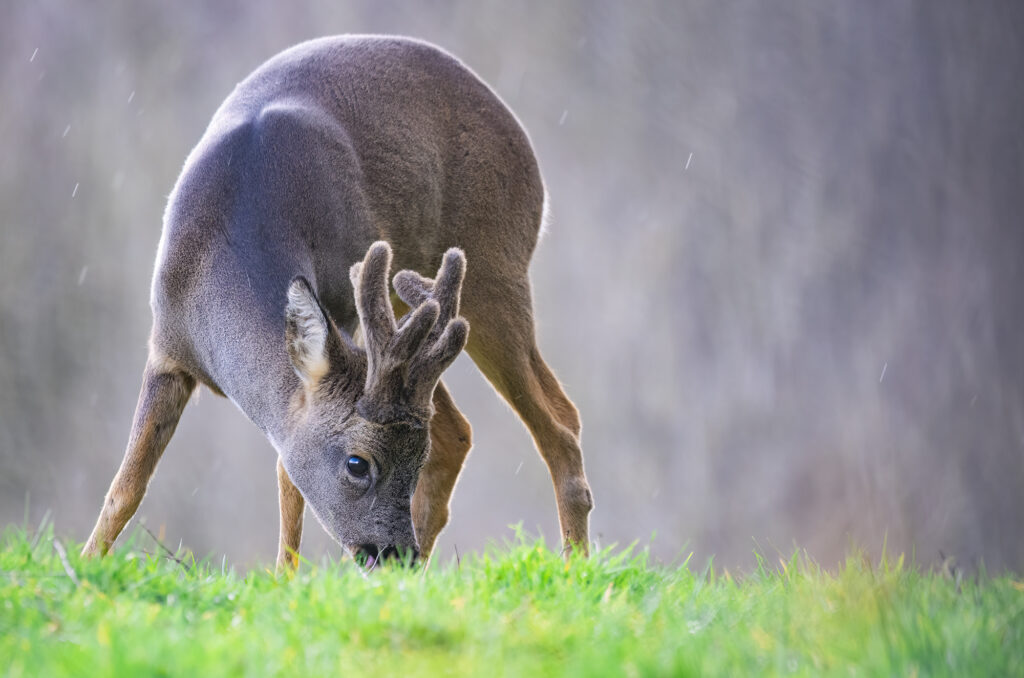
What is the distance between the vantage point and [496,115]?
463 cm

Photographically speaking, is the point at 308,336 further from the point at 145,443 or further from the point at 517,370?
the point at 517,370

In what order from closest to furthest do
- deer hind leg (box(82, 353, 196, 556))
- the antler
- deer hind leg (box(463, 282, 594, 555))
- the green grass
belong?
the green grass < the antler < deer hind leg (box(82, 353, 196, 556)) < deer hind leg (box(463, 282, 594, 555))

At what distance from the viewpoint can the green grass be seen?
194 cm

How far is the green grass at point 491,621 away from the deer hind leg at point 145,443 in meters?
0.70

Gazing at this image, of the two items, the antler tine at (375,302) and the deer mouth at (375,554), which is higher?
the antler tine at (375,302)

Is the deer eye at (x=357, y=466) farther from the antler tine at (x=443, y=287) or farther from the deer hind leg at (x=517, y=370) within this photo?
the deer hind leg at (x=517, y=370)

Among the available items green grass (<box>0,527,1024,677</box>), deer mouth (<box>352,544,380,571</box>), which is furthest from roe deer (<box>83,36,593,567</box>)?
green grass (<box>0,527,1024,677</box>)

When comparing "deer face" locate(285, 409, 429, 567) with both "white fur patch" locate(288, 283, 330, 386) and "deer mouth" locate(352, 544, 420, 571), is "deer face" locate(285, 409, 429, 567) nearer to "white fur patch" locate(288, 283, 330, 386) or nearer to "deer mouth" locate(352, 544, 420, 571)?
"deer mouth" locate(352, 544, 420, 571)

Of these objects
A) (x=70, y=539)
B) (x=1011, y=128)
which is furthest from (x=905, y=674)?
(x=1011, y=128)

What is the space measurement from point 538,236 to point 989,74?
7394mm

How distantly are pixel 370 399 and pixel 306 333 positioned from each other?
0.28 metres

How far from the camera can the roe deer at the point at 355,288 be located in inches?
137

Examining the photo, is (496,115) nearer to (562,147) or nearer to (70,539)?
(70,539)

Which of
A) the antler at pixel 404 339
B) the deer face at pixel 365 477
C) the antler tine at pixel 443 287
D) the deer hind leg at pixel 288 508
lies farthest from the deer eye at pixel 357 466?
the deer hind leg at pixel 288 508
